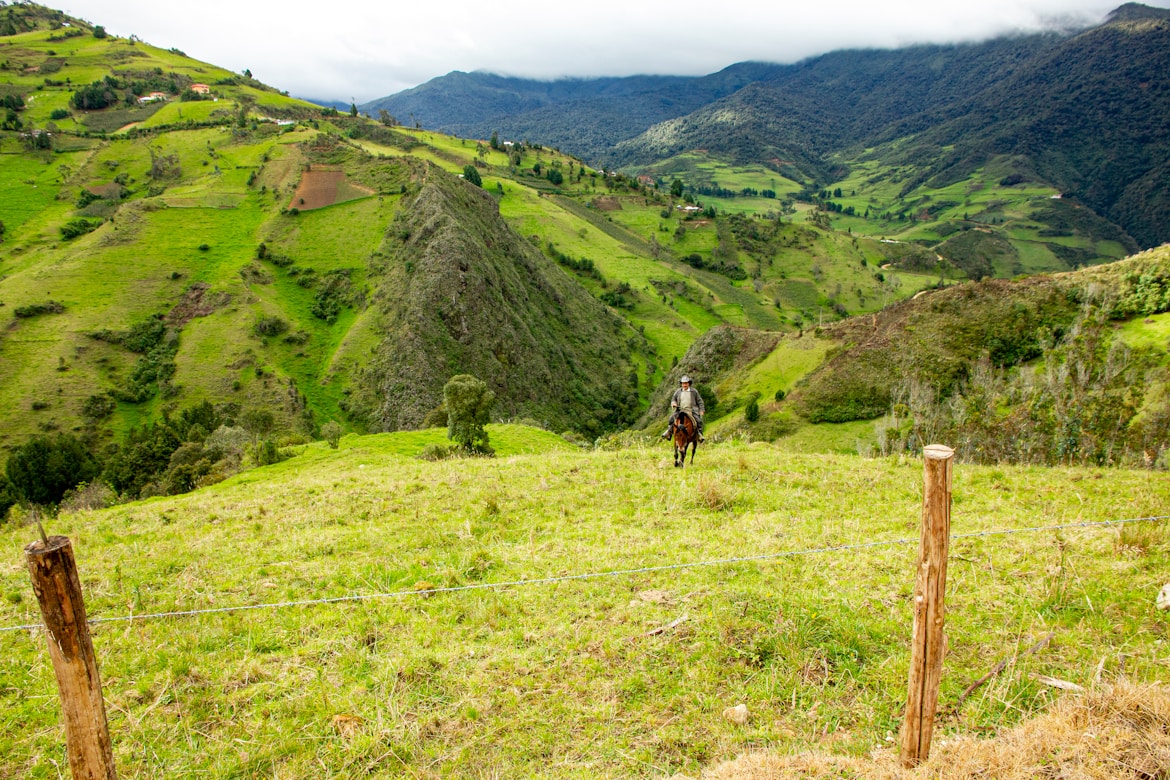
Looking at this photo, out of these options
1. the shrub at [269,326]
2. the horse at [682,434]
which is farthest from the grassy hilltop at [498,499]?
the horse at [682,434]

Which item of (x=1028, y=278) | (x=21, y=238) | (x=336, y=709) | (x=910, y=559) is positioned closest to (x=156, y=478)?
(x=336, y=709)

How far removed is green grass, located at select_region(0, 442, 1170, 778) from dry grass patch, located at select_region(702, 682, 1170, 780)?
0.50 metres

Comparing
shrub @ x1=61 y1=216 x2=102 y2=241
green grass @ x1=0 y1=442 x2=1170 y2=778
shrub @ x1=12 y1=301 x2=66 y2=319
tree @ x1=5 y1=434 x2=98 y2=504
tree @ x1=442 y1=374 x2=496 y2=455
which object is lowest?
tree @ x1=5 y1=434 x2=98 y2=504

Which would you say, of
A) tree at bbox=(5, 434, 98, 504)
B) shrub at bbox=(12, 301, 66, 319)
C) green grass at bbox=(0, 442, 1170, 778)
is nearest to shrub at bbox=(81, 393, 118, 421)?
tree at bbox=(5, 434, 98, 504)

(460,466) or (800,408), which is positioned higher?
(460,466)

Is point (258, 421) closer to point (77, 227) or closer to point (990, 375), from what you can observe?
point (77, 227)

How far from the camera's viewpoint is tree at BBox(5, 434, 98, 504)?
190 ft

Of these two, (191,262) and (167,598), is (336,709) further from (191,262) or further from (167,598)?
(191,262)

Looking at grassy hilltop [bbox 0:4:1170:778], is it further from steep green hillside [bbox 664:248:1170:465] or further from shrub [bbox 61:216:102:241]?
shrub [bbox 61:216:102:241]

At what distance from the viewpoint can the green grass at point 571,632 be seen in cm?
624

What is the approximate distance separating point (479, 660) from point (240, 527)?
9.35 m

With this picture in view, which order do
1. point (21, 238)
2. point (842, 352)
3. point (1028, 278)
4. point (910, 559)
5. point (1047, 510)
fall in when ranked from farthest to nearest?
1. point (21, 238)
2. point (842, 352)
3. point (1028, 278)
4. point (1047, 510)
5. point (910, 559)

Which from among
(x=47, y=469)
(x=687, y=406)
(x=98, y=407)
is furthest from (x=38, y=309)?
(x=687, y=406)

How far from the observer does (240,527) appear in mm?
13734
